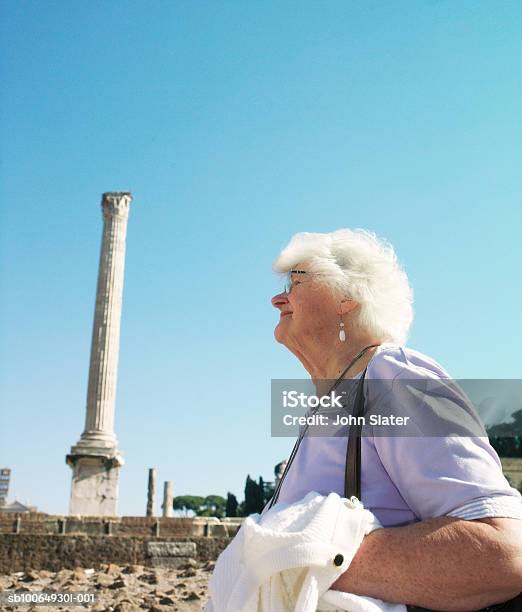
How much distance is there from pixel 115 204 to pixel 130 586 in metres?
18.4

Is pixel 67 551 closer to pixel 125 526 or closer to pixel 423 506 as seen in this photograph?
pixel 125 526

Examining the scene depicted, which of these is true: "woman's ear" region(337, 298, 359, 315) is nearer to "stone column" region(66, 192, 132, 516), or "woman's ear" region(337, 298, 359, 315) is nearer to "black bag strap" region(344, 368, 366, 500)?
"black bag strap" region(344, 368, 366, 500)

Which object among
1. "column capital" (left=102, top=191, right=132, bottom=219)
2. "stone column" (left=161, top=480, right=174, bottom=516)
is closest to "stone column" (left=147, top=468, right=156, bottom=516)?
"stone column" (left=161, top=480, right=174, bottom=516)

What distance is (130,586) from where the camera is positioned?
733 cm

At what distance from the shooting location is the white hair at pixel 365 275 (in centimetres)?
265

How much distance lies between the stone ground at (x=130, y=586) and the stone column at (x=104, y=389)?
12594 millimetres

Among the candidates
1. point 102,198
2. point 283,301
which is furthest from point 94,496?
point 283,301

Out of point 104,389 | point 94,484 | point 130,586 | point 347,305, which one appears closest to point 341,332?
point 347,305

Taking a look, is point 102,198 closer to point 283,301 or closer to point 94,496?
point 94,496

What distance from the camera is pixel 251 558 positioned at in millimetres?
1865

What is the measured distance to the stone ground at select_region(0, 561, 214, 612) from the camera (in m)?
6.10

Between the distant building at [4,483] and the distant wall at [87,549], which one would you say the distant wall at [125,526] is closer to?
the distant wall at [87,549]

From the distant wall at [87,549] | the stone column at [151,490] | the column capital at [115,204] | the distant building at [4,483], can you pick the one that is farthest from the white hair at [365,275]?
the distant building at [4,483]

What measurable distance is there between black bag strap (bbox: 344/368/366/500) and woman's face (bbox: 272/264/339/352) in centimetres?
61
